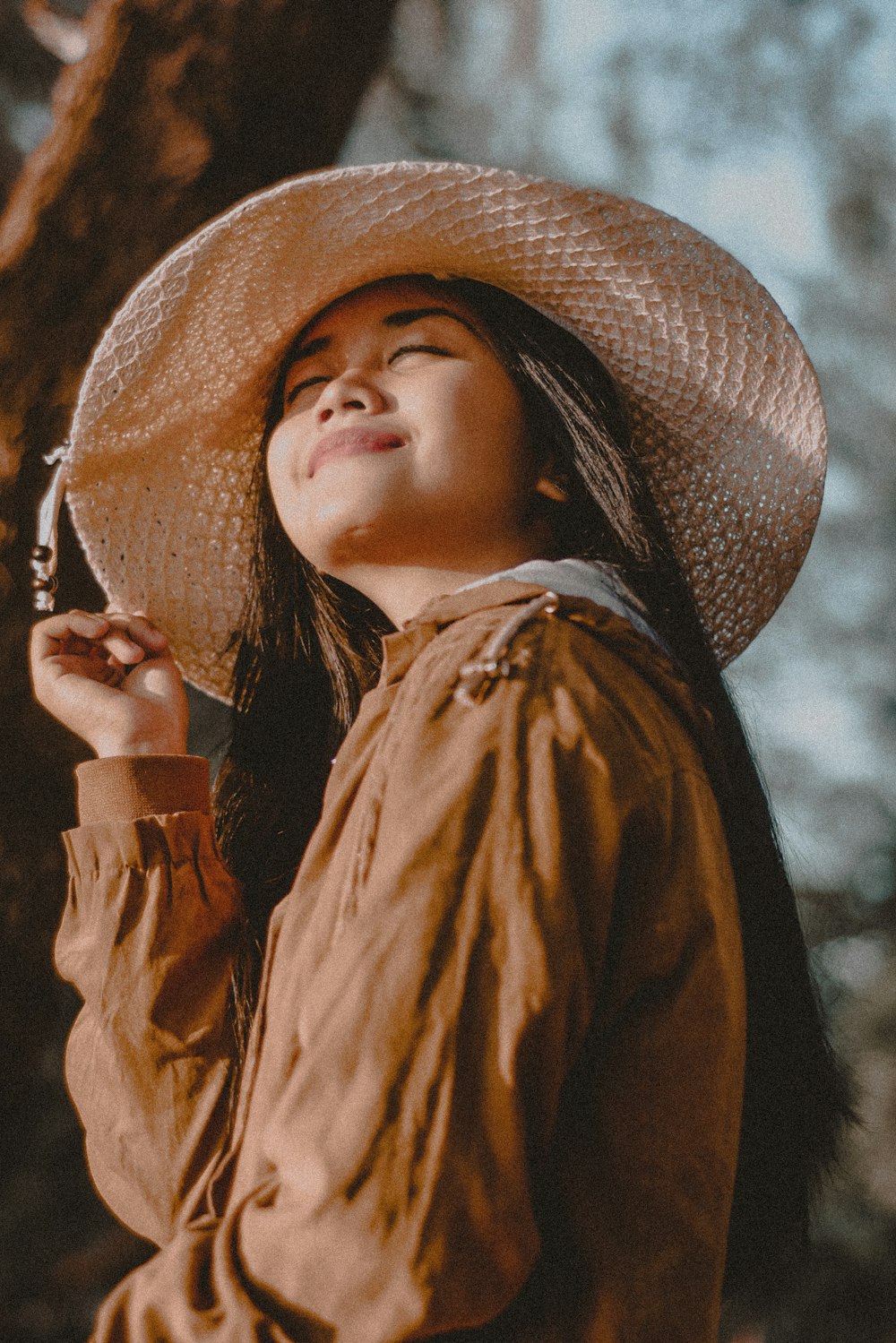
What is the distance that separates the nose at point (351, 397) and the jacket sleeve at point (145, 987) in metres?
0.46

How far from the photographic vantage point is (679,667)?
1.30m

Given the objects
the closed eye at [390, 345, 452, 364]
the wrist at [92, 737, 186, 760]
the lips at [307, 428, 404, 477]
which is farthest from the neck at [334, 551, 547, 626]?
the wrist at [92, 737, 186, 760]

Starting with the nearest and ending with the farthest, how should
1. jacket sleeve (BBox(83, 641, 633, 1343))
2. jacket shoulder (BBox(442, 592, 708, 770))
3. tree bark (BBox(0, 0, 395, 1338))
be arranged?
1. jacket sleeve (BBox(83, 641, 633, 1343))
2. jacket shoulder (BBox(442, 592, 708, 770))
3. tree bark (BBox(0, 0, 395, 1338))

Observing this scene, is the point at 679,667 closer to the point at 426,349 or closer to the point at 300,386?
the point at 426,349

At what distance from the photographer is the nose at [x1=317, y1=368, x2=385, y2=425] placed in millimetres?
1396

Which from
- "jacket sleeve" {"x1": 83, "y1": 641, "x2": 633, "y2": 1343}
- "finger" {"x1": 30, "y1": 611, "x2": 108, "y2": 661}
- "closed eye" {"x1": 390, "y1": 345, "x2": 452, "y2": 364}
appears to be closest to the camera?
"jacket sleeve" {"x1": 83, "y1": 641, "x2": 633, "y2": 1343}

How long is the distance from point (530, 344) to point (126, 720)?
67 cm

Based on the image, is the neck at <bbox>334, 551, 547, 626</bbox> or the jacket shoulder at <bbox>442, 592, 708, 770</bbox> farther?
the neck at <bbox>334, 551, 547, 626</bbox>

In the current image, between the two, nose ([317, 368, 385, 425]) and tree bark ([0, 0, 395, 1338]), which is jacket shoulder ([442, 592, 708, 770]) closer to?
nose ([317, 368, 385, 425])

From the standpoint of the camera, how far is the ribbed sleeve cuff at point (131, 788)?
148 centimetres

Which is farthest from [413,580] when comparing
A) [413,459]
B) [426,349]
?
[426,349]

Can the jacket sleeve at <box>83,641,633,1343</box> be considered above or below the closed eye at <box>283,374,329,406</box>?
below

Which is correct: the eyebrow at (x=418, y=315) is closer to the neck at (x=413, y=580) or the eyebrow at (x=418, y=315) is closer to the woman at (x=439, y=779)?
the woman at (x=439, y=779)

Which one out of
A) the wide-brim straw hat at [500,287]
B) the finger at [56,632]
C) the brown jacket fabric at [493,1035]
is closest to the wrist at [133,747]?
the finger at [56,632]
